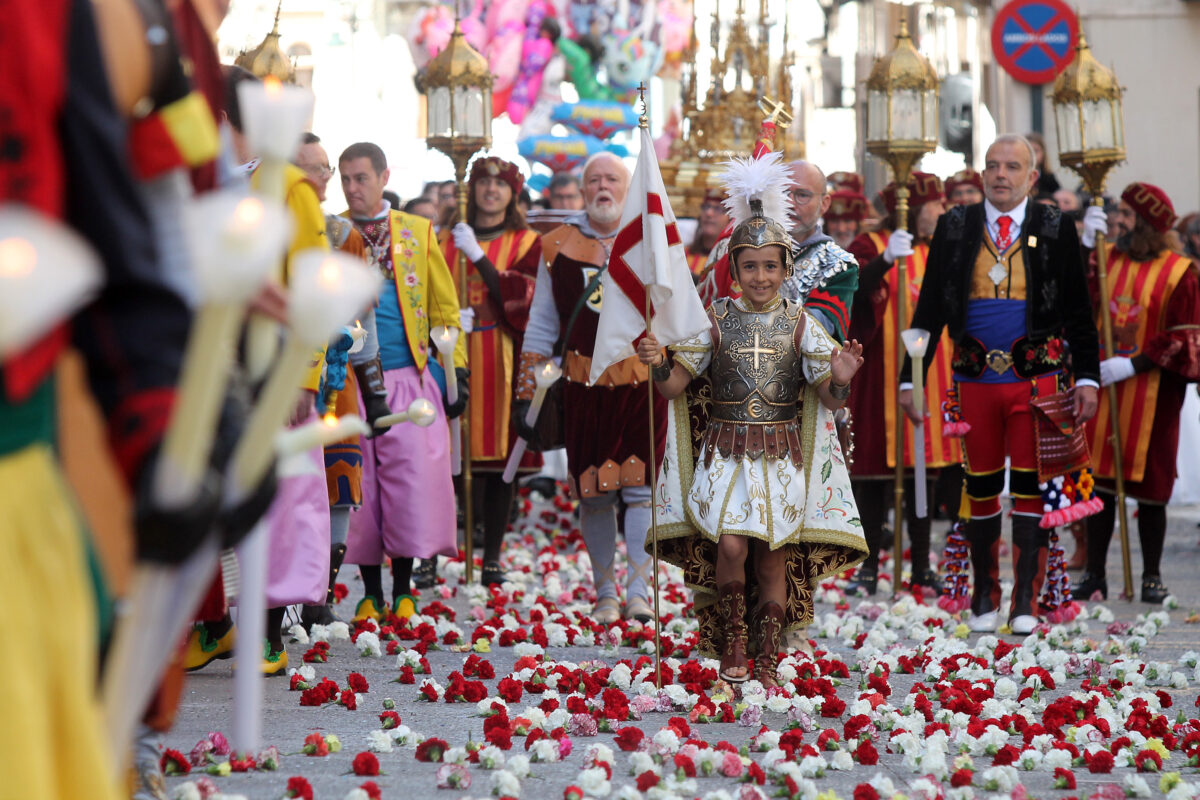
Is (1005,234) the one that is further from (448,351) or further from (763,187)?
(448,351)

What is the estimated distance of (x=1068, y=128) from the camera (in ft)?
32.1

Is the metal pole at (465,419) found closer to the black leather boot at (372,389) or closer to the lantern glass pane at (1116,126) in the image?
the black leather boot at (372,389)

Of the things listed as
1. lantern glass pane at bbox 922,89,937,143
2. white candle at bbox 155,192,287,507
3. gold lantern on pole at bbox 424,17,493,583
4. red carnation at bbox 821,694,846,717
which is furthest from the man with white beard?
white candle at bbox 155,192,287,507

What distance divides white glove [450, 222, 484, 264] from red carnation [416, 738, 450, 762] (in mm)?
5188

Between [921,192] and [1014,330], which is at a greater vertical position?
[921,192]

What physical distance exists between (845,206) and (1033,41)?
5.78 m

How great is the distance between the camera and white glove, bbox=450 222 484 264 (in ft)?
32.4

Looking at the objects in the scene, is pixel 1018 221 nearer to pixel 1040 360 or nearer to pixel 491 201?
pixel 1040 360

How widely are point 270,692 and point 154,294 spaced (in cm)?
382

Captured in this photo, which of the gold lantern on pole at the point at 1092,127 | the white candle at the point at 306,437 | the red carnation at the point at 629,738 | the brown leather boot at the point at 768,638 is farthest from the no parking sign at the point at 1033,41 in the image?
the white candle at the point at 306,437

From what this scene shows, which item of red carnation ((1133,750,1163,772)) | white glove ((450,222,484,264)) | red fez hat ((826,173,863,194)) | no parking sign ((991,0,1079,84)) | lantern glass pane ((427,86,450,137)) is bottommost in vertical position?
red carnation ((1133,750,1163,772))

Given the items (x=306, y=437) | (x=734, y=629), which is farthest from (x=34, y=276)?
(x=734, y=629)

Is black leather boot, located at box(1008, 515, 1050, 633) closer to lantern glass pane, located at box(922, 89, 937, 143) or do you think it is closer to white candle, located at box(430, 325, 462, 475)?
lantern glass pane, located at box(922, 89, 937, 143)

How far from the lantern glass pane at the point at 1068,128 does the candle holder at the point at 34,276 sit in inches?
326
